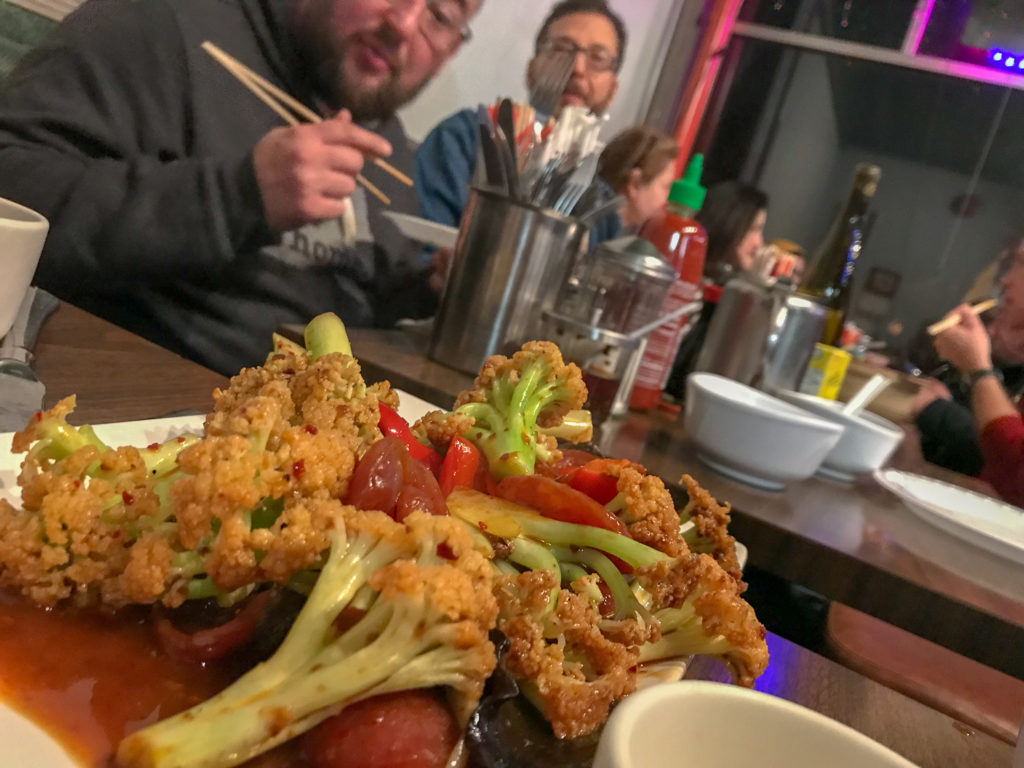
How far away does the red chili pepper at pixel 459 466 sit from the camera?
639 mm

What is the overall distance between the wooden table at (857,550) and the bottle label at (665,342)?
0.19 metres

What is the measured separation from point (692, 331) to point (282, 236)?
1.04 metres

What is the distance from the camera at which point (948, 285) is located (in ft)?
13.4

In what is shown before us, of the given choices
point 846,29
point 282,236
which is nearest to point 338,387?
point 282,236

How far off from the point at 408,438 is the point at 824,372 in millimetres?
1571

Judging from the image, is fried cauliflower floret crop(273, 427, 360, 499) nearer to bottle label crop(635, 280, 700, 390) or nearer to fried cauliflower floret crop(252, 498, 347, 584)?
fried cauliflower floret crop(252, 498, 347, 584)

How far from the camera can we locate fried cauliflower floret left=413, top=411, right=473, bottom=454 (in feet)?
2.27

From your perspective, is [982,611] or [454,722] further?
[982,611]

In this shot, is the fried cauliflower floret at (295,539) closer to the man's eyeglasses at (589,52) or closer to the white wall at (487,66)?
the white wall at (487,66)

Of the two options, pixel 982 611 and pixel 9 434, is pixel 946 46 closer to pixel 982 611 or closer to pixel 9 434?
pixel 982 611

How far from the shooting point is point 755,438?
1198mm

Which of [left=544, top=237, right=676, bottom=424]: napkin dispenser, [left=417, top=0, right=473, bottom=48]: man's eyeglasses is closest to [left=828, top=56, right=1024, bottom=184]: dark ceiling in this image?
[left=417, top=0, right=473, bottom=48]: man's eyeglasses

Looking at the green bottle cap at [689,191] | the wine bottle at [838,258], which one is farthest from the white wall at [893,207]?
the green bottle cap at [689,191]

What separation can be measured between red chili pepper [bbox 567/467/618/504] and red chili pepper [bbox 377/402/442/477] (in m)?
0.13
